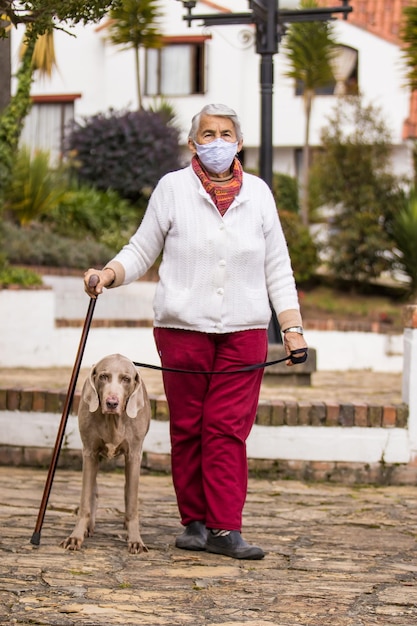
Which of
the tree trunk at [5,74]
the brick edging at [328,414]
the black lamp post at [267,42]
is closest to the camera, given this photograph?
the brick edging at [328,414]

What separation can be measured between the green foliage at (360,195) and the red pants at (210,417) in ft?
43.1

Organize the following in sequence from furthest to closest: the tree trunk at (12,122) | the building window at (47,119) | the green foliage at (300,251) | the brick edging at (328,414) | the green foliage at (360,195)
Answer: the building window at (47,119) → the green foliage at (360,195) → the green foliage at (300,251) → the tree trunk at (12,122) → the brick edging at (328,414)

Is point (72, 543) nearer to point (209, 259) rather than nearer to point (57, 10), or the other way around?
point (209, 259)

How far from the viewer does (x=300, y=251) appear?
18750 millimetres

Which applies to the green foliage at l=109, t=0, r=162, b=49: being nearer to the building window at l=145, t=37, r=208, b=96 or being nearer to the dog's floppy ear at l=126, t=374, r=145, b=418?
the building window at l=145, t=37, r=208, b=96

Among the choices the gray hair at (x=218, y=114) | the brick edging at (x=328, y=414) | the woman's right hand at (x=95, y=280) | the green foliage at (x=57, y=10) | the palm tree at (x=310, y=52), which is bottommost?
the brick edging at (x=328, y=414)

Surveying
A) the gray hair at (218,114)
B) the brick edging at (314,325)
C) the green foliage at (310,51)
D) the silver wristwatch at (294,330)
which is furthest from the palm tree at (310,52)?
the silver wristwatch at (294,330)

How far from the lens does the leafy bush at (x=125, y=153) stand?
66.0 feet

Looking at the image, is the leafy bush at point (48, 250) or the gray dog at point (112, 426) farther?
the leafy bush at point (48, 250)

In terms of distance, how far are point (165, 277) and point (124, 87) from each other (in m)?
23.7

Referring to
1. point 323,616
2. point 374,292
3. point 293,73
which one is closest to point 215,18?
point 323,616

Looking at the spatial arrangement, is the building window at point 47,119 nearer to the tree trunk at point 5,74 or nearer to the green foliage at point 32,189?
the green foliage at point 32,189

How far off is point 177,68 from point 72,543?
24.3 meters

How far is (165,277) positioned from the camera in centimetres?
549
